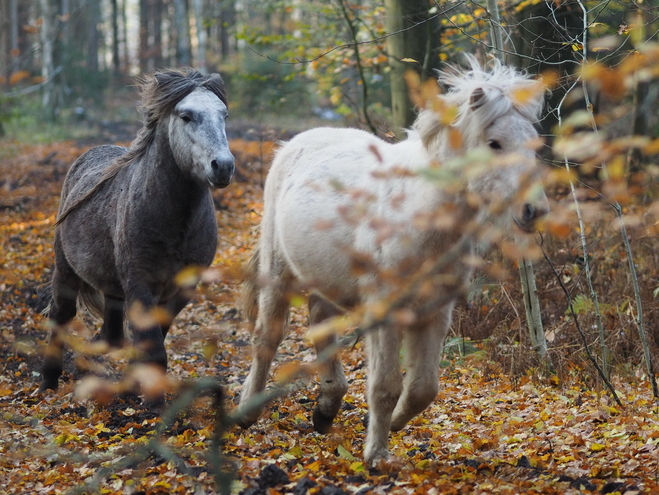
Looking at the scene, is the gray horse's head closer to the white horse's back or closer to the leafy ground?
the white horse's back

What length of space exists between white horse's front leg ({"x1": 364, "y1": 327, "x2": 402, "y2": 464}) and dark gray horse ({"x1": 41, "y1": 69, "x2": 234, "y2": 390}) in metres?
1.71

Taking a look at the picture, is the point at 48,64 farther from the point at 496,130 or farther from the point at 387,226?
the point at 387,226

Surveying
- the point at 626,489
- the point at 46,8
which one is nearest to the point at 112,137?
the point at 46,8

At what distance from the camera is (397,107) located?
Answer: 881 centimetres

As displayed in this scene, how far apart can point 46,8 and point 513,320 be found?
21552 mm

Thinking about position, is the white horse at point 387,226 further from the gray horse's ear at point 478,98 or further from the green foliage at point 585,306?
the green foliage at point 585,306

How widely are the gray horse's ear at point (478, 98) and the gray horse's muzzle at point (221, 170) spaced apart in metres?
2.06

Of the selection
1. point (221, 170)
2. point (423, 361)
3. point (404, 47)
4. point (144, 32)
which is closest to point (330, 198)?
point (221, 170)

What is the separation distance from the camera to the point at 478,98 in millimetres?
3324

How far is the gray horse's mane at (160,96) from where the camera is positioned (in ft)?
17.8

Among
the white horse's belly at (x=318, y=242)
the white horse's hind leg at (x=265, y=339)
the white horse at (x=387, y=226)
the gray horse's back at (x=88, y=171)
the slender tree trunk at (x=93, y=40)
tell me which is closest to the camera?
the white horse at (x=387, y=226)

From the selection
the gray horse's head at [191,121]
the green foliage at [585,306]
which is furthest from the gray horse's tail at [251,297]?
the green foliage at [585,306]

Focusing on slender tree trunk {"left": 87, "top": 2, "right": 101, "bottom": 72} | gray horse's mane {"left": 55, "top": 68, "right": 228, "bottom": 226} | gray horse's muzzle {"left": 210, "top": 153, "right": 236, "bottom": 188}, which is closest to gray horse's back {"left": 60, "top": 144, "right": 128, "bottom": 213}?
gray horse's mane {"left": 55, "top": 68, "right": 228, "bottom": 226}

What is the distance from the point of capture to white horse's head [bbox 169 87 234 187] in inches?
193
